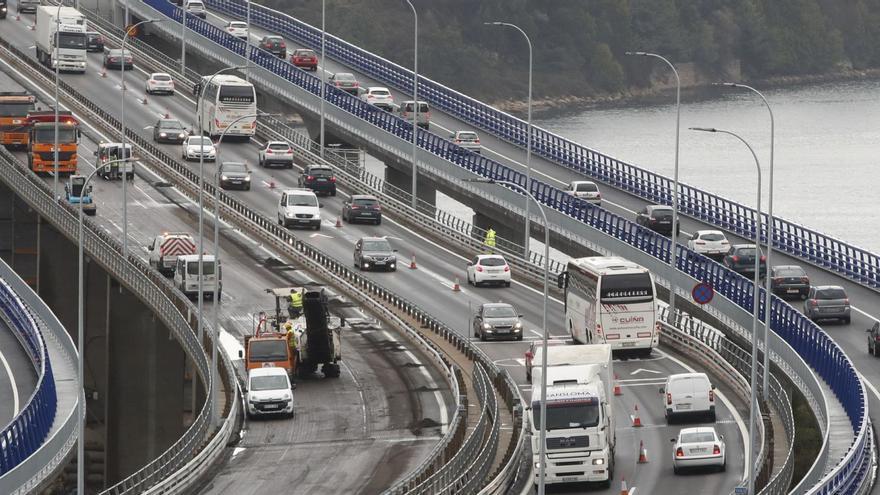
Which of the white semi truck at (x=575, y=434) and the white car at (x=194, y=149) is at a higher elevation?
the white semi truck at (x=575, y=434)

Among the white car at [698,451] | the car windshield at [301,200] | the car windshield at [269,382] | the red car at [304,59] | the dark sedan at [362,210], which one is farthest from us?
the red car at [304,59]

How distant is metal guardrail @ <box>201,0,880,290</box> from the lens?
90.1 meters

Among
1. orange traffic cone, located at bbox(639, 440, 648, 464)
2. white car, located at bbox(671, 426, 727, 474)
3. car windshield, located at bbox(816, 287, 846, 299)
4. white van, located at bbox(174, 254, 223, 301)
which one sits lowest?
white van, located at bbox(174, 254, 223, 301)

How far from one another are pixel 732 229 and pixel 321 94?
30.9 m

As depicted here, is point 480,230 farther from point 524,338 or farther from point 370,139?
point 524,338

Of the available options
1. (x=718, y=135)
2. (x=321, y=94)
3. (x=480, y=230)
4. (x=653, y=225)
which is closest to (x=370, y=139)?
(x=321, y=94)

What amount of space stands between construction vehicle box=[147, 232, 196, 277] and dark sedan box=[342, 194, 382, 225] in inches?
569

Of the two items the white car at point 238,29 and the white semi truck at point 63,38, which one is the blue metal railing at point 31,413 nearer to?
the white semi truck at point 63,38

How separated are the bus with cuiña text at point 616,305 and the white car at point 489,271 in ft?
46.7

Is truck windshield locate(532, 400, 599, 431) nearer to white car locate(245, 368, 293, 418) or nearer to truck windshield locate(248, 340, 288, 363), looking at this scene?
white car locate(245, 368, 293, 418)

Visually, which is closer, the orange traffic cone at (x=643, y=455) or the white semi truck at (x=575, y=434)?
the white semi truck at (x=575, y=434)

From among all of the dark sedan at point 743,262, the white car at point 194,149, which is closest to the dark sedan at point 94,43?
the white car at point 194,149

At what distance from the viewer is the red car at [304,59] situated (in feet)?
449

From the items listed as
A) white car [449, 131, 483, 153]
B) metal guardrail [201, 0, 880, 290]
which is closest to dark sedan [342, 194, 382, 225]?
metal guardrail [201, 0, 880, 290]
